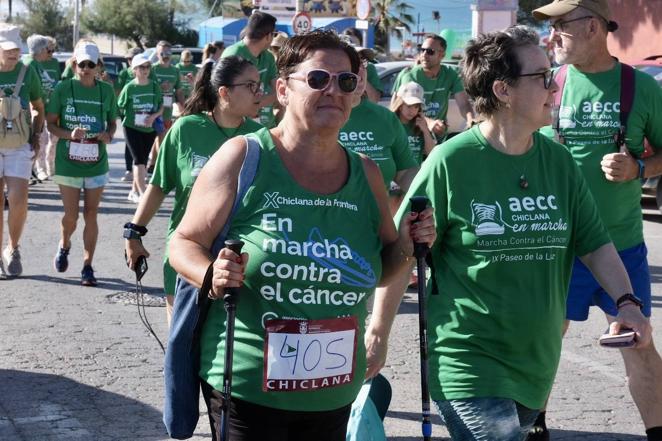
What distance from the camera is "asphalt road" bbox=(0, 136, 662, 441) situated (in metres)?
6.09

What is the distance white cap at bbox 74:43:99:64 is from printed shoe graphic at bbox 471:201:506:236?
294 inches

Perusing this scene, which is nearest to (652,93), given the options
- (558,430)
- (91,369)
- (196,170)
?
(558,430)

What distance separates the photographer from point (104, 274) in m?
10.7

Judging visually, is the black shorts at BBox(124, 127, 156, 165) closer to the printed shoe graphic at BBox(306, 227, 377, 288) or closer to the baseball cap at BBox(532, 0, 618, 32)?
the baseball cap at BBox(532, 0, 618, 32)

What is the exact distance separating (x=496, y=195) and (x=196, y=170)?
2444mm

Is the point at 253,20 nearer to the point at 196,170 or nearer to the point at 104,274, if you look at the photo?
the point at 104,274

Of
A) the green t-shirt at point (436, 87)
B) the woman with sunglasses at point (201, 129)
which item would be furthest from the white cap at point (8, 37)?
the woman with sunglasses at point (201, 129)

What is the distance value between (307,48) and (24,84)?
7334 millimetres

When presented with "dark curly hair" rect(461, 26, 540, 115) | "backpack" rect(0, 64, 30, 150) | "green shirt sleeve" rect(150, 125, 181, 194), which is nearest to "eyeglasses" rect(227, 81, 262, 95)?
"green shirt sleeve" rect(150, 125, 181, 194)

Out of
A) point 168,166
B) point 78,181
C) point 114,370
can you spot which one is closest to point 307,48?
point 168,166

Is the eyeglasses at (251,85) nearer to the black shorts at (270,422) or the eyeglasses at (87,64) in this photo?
the black shorts at (270,422)

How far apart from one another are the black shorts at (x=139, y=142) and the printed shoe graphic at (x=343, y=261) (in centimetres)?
1305

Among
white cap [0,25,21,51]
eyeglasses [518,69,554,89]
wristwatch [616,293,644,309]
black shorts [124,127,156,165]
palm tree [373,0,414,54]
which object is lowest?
palm tree [373,0,414,54]

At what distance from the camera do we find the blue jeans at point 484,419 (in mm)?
3822
